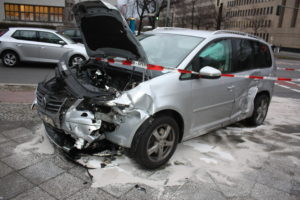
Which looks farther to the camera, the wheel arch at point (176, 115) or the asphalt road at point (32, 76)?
the asphalt road at point (32, 76)

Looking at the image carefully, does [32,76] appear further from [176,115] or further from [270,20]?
[270,20]

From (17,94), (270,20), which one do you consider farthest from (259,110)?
(270,20)

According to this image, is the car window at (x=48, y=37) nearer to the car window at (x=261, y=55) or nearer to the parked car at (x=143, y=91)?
the parked car at (x=143, y=91)

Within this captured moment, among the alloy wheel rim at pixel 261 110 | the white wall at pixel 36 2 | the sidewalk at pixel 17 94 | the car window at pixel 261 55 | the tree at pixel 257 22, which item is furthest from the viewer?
the tree at pixel 257 22

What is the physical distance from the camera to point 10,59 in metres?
10.9

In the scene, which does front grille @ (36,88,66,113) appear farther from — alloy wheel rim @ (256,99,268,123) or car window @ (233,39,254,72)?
alloy wheel rim @ (256,99,268,123)

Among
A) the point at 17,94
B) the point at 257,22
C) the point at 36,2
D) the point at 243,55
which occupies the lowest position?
the point at 17,94

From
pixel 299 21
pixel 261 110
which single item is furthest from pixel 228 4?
pixel 261 110

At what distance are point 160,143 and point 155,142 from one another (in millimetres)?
77

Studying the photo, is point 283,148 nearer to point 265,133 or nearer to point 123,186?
point 265,133

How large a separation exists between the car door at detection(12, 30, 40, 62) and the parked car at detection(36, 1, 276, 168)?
7.52 m

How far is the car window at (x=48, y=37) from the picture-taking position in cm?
1091

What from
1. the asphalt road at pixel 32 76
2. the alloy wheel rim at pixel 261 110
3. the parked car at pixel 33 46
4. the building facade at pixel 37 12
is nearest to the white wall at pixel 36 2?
the building facade at pixel 37 12

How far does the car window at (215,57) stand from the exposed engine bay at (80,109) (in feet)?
2.60
